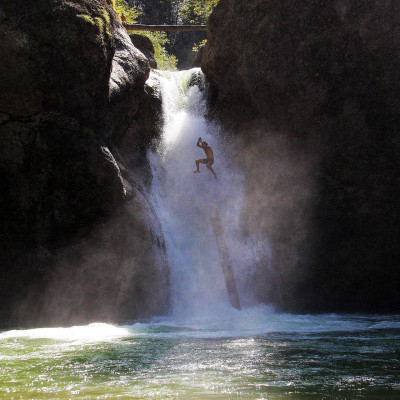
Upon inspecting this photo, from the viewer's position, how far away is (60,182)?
35.2 ft

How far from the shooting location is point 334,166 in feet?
44.1

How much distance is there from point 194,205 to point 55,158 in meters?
4.83

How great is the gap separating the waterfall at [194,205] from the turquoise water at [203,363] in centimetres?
339

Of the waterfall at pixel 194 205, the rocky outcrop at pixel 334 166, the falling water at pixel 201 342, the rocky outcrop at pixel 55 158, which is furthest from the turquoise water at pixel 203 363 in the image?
the rocky outcrop at pixel 334 166

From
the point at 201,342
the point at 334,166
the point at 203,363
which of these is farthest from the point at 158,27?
the point at 203,363

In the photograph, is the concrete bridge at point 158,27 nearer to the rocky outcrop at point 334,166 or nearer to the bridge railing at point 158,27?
the bridge railing at point 158,27

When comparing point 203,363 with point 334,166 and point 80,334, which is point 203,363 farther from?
point 334,166

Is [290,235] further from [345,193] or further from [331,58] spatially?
[331,58]

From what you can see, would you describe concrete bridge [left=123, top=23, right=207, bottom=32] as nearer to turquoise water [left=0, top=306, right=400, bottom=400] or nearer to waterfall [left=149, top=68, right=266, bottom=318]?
waterfall [left=149, top=68, right=266, bottom=318]

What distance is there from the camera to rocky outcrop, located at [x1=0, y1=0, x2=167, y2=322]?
1035 centimetres

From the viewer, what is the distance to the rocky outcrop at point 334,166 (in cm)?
1330

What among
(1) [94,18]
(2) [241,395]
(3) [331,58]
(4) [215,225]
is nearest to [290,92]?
(3) [331,58]

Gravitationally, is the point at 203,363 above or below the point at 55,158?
below

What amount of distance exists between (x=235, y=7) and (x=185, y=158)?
5.05 metres
